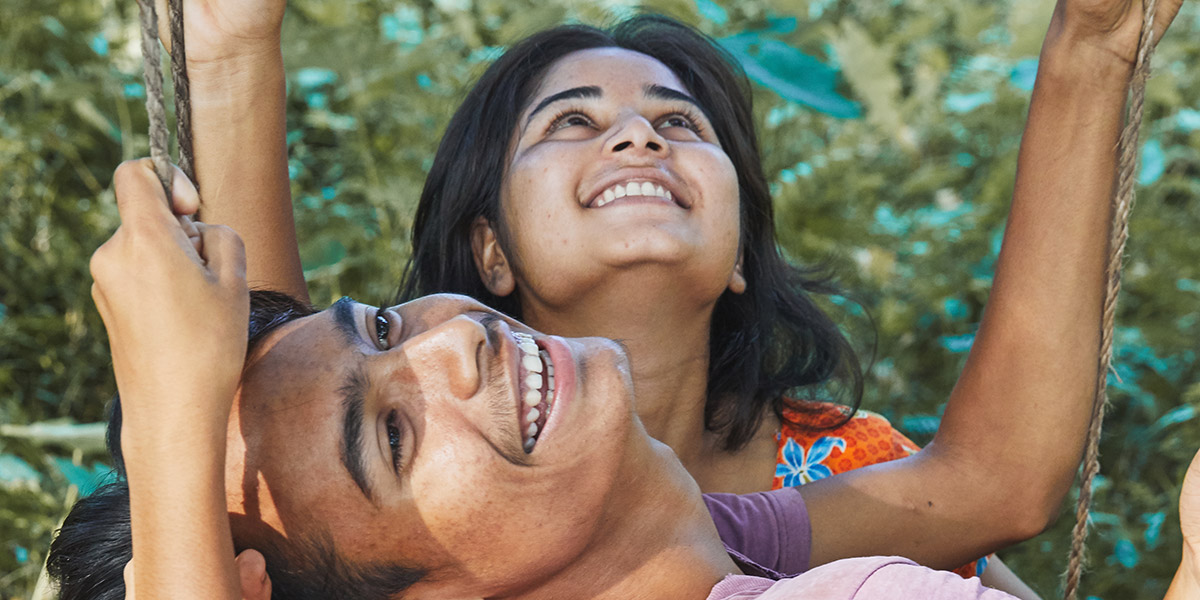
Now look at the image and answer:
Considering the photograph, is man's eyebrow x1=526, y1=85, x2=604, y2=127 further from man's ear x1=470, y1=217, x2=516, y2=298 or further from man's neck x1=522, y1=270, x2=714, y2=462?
man's neck x1=522, y1=270, x2=714, y2=462

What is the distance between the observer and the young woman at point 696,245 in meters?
2.14

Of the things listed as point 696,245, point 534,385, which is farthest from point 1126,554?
point 534,385

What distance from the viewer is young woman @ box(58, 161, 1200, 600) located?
4.61 feet

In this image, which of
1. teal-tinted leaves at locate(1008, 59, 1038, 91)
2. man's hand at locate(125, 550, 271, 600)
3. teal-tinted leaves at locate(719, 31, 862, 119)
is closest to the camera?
man's hand at locate(125, 550, 271, 600)

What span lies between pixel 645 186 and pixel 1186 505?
3.80 ft

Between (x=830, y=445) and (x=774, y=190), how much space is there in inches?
78.7

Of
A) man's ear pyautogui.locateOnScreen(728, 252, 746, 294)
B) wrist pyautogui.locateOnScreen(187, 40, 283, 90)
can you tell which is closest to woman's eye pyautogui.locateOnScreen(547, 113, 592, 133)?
man's ear pyautogui.locateOnScreen(728, 252, 746, 294)

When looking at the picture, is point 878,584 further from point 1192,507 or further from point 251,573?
point 251,573

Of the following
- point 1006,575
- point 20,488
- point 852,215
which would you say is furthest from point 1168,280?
point 20,488

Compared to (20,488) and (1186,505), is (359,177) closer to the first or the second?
(20,488)

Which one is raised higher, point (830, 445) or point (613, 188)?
point (613, 188)

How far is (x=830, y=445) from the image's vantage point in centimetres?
264

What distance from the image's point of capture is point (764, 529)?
215 centimetres

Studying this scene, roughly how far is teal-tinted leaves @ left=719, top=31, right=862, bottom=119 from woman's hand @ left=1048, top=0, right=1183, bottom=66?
78.1 inches
